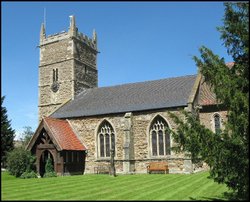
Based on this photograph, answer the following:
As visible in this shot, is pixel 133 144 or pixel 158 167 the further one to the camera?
pixel 133 144

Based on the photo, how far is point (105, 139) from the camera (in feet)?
101

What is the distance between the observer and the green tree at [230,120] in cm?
1189

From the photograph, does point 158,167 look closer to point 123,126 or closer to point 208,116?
point 123,126

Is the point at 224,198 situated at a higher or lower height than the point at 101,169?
higher

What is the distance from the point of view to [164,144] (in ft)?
93.8

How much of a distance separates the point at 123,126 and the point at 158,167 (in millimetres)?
4689

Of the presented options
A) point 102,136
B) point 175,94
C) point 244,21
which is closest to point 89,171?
point 102,136

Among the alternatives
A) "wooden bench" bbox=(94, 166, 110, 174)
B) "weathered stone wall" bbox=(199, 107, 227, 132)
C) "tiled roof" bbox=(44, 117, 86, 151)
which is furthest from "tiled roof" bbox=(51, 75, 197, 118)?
"wooden bench" bbox=(94, 166, 110, 174)

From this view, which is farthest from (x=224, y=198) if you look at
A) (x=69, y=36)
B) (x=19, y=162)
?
(x=69, y=36)

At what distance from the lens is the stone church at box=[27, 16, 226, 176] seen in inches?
1109

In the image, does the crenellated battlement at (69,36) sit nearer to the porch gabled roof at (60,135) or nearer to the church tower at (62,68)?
the church tower at (62,68)

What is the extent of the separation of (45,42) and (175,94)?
18.6 m

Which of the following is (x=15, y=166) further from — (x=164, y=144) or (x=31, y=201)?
(x=31, y=201)

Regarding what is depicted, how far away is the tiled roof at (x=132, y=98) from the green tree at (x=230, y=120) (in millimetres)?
14264
